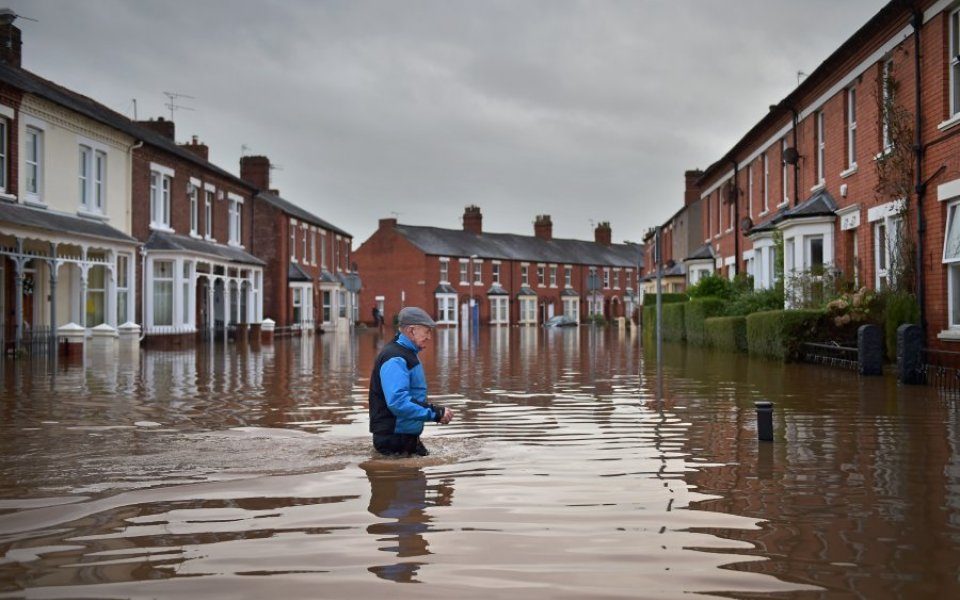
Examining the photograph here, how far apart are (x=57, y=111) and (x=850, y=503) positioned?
82.6ft

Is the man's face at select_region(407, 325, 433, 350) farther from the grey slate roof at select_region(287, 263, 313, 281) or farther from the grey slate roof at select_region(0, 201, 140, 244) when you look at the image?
the grey slate roof at select_region(287, 263, 313, 281)

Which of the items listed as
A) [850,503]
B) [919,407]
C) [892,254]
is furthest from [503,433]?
[892,254]

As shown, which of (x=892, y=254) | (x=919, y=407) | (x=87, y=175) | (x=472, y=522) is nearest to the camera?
(x=472, y=522)

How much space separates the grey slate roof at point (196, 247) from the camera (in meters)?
32.3

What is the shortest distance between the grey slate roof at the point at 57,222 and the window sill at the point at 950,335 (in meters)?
19.1

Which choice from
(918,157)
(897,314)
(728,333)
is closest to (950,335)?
(897,314)

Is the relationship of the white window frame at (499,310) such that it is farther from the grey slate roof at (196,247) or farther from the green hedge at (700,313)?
the green hedge at (700,313)

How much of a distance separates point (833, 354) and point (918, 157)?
4038mm

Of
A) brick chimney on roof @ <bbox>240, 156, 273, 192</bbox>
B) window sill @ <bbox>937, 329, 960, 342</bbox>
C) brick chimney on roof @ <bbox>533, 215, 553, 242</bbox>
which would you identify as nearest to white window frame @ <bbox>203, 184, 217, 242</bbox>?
brick chimney on roof @ <bbox>240, 156, 273, 192</bbox>

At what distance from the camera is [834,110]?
23.3 meters

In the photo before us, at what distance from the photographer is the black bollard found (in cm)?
859

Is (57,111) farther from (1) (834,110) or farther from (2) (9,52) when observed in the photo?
(1) (834,110)

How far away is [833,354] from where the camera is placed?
1869 cm

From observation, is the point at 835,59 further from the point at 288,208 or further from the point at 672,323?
the point at 288,208
